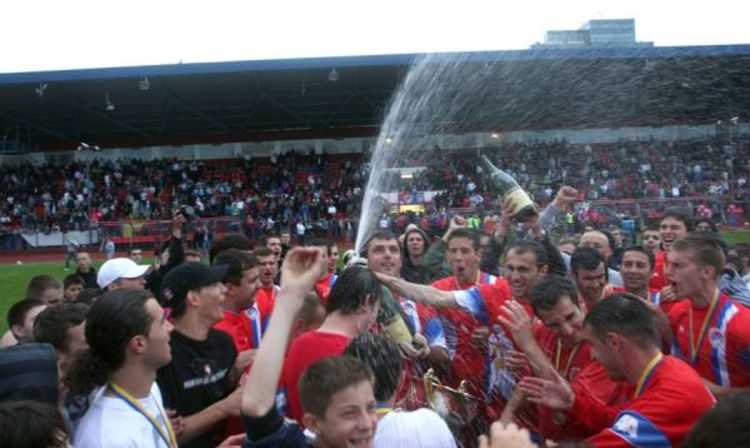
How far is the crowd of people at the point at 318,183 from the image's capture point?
1156 inches

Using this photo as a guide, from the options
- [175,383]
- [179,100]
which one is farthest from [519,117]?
[175,383]

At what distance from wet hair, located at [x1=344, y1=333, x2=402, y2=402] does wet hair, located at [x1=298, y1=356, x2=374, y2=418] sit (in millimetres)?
123

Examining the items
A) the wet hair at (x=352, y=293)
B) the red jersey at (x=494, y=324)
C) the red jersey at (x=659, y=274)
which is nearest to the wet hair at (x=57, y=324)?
the wet hair at (x=352, y=293)

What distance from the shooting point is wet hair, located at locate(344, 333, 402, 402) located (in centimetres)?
253

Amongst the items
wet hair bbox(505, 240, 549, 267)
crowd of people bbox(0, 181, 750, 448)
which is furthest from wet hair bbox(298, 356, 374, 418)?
wet hair bbox(505, 240, 549, 267)

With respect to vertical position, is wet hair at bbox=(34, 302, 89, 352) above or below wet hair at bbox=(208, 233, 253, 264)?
below

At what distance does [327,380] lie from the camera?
2.31 meters

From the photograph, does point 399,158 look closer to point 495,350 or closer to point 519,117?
point 519,117

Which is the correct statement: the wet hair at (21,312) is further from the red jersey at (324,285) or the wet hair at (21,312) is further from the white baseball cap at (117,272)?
the red jersey at (324,285)

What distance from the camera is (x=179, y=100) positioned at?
2984 cm

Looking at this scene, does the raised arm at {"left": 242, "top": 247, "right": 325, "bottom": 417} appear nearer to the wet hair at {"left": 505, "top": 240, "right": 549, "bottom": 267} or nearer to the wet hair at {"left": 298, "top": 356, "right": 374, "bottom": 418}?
the wet hair at {"left": 298, "top": 356, "right": 374, "bottom": 418}

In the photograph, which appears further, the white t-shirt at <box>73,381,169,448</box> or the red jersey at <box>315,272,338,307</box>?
the red jersey at <box>315,272,338,307</box>

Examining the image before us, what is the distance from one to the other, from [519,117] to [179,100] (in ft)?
52.7

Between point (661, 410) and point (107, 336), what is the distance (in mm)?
2222
